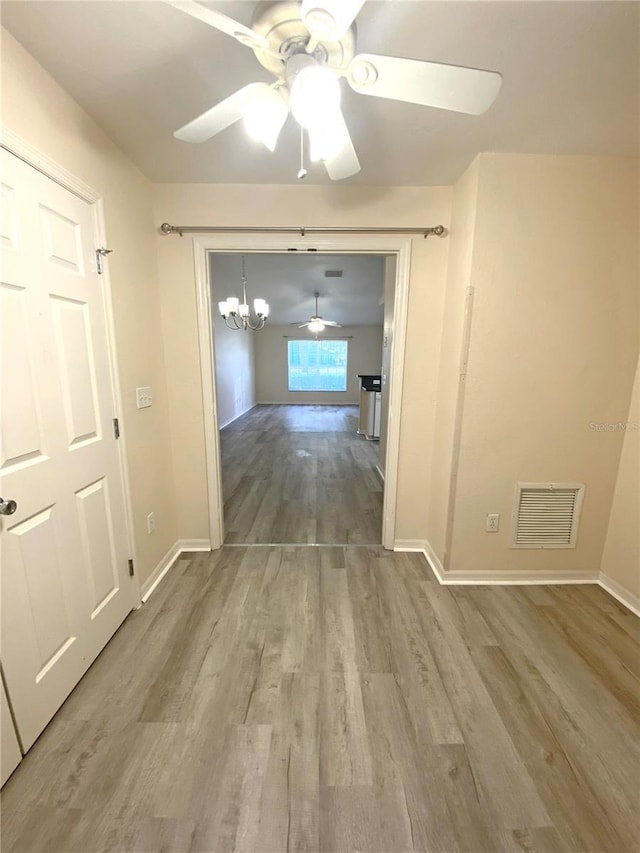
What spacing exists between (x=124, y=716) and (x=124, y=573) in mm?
641

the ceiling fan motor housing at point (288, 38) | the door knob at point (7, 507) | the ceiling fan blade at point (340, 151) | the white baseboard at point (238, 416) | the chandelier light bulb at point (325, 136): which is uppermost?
the ceiling fan motor housing at point (288, 38)

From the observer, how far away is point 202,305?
2.08m

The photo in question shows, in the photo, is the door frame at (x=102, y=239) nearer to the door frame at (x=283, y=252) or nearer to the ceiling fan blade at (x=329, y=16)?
the door frame at (x=283, y=252)

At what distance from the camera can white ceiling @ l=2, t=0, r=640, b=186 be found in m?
0.99

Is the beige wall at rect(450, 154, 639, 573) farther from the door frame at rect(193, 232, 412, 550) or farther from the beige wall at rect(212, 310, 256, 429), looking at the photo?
the beige wall at rect(212, 310, 256, 429)

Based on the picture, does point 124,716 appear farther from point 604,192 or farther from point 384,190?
point 604,192

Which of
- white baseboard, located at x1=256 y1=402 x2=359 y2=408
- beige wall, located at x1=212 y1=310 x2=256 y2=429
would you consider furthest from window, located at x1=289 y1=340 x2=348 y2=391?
beige wall, located at x1=212 y1=310 x2=256 y2=429

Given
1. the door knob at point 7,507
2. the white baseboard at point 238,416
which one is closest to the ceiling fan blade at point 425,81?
the door knob at point 7,507

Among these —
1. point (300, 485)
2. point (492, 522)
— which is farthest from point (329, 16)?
point (300, 485)

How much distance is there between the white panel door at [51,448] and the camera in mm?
1093

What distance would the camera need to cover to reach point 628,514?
1915 mm

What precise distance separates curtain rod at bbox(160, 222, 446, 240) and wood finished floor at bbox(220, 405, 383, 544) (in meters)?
2.15

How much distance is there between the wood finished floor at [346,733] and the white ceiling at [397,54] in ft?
7.84

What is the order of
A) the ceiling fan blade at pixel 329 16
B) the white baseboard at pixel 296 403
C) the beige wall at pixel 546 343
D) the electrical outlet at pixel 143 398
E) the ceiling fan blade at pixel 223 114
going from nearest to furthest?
the ceiling fan blade at pixel 329 16, the ceiling fan blade at pixel 223 114, the beige wall at pixel 546 343, the electrical outlet at pixel 143 398, the white baseboard at pixel 296 403
